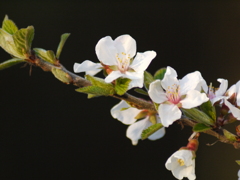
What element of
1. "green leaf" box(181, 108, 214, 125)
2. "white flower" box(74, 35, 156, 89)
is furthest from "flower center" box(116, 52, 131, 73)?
"green leaf" box(181, 108, 214, 125)

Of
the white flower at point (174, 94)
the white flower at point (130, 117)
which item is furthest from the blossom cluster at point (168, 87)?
the white flower at point (130, 117)

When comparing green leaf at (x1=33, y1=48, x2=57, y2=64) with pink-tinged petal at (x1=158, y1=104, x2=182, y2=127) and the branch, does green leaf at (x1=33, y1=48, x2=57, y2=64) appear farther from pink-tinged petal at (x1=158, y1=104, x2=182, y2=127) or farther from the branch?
pink-tinged petal at (x1=158, y1=104, x2=182, y2=127)

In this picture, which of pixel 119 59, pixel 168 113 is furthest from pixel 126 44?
pixel 168 113

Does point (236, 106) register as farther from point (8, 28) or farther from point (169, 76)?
point (8, 28)

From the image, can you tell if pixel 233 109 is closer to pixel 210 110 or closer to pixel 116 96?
pixel 210 110

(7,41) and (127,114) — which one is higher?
(7,41)

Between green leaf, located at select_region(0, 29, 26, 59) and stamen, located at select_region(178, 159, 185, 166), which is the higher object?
green leaf, located at select_region(0, 29, 26, 59)

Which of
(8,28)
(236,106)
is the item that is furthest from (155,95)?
(8,28)
